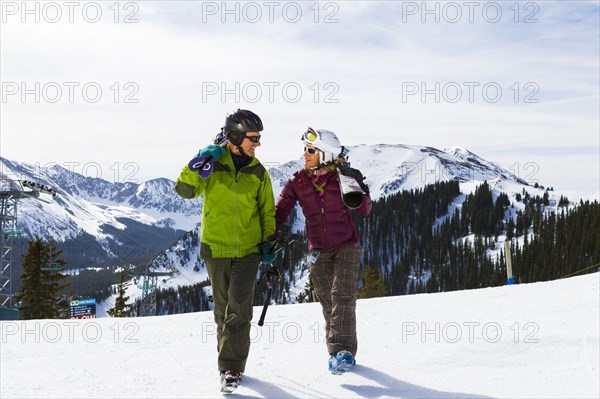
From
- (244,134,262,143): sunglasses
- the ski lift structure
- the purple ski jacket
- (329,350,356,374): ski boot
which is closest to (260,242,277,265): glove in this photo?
the purple ski jacket

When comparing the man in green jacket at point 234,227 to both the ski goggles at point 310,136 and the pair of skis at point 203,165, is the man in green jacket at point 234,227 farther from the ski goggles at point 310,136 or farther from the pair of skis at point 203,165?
the ski goggles at point 310,136

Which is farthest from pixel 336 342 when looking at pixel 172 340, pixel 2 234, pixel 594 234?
pixel 594 234

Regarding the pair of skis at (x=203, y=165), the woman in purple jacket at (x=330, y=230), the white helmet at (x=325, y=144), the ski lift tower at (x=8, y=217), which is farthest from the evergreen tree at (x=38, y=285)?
the pair of skis at (x=203, y=165)

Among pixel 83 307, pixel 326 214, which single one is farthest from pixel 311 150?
pixel 83 307

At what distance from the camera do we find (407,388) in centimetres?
490

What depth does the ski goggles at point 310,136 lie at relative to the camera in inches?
218

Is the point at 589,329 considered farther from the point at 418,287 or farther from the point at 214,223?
the point at 418,287

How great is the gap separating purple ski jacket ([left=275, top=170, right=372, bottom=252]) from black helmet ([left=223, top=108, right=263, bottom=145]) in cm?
68

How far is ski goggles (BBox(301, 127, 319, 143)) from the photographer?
553cm

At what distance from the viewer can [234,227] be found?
5.07 m

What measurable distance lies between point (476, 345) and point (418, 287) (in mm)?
130455

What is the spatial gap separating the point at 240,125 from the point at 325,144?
84 cm

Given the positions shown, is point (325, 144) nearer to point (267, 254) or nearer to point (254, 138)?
point (254, 138)

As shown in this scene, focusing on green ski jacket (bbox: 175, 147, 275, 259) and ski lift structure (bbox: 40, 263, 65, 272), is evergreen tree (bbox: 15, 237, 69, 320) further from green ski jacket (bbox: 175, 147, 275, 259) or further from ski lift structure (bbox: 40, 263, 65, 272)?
green ski jacket (bbox: 175, 147, 275, 259)
